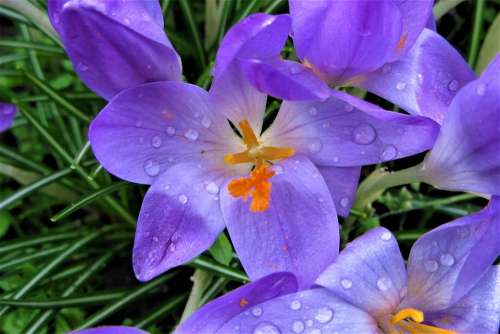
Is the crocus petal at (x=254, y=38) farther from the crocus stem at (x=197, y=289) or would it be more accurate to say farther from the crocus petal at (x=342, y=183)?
the crocus stem at (x=197, y=289)

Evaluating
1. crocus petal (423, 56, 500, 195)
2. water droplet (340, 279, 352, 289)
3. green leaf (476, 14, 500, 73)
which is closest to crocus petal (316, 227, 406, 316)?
water droplet (340, 279, 352, 289)

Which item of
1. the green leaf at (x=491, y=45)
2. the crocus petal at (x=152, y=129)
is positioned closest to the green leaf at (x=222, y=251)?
the crocus petal at (x=152, y=129)

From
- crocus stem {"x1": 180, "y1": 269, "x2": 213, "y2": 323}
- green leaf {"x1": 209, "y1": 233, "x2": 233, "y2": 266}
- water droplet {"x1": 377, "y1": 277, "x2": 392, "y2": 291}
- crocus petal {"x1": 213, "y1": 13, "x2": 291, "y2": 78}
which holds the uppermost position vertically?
crocus petal {"x1": 213, "y1": 13, "x2": 291, "y2": 78}

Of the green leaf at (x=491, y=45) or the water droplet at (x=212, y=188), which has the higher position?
the green leaf at (x=491, y=45)

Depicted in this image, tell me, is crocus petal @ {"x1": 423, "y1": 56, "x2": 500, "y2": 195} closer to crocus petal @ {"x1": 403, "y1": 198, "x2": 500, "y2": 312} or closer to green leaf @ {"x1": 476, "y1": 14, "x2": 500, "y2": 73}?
crocus petal @ {"x1": 403, "y1": 198, "x2": 500, "y2": 312}

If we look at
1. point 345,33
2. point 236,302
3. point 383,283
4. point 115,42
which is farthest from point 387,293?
point 115,42

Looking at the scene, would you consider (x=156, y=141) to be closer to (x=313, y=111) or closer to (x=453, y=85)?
(x=313, y=111)

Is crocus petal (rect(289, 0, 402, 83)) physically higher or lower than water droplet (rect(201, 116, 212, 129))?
higher
